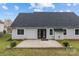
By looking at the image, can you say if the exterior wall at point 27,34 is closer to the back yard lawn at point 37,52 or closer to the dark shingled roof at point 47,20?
the dark shingled roof at point 47,20

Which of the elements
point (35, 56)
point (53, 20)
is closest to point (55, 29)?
point (53, 20)

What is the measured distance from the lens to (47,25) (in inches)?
279

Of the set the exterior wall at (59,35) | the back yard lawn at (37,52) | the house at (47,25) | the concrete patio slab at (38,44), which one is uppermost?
the house at (47,25)

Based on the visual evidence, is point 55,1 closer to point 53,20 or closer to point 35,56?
point 53,20

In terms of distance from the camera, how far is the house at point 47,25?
277 inches

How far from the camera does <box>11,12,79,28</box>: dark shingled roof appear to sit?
705 centimetres

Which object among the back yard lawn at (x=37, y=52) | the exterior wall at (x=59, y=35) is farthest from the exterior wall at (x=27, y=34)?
the exterior wall at (x=59, y=35)

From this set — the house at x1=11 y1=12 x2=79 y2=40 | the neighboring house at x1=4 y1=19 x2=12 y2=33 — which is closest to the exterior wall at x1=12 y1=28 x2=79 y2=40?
the house at x1=11 y1=12 x2=79 y2=40

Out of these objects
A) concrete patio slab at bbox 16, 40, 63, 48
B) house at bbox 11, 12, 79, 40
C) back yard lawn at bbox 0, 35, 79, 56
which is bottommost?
back yard lawn at bbox 0, 35, 79, 56

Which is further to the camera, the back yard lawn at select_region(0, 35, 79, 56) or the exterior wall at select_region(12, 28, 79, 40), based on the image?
the exterior wall at select_region(12, 28, 79, 40)

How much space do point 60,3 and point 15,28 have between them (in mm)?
952

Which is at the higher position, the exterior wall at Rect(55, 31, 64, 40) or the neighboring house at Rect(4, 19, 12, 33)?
the neighboring house at Rect(4, 19, 12, 33)

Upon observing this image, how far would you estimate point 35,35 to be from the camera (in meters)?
7.09

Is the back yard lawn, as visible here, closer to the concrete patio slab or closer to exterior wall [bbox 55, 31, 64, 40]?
the concrete patio slab
